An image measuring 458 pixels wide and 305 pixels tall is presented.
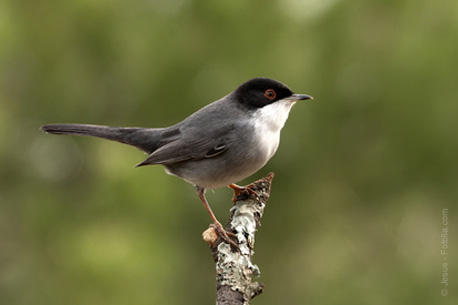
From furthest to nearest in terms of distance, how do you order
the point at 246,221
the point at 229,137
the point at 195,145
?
the point at 195,145 → the point at 229,137 → the point at 246,221

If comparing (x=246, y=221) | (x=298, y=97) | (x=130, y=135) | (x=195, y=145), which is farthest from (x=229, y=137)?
(x=130, y=135)

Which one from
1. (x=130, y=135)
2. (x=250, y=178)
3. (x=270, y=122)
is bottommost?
(x=250, y=178)

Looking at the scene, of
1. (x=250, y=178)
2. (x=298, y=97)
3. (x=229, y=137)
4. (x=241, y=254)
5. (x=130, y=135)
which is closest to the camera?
(x=241, y=254)

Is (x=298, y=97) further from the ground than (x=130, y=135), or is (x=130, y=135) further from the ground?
(x=298, y=97)

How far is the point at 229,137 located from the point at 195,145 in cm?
26

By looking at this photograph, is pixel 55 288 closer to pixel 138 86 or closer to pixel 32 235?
pixel 32 235

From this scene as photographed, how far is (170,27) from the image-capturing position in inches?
243

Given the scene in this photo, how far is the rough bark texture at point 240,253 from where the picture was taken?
103 inches

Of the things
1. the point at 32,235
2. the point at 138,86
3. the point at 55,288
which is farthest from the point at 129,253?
the point at 138,86

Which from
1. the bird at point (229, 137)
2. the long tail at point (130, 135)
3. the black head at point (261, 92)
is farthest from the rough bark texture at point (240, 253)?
the long tail at point (130, 135)

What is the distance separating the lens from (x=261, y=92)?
3691 mm

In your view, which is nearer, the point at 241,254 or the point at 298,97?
the point at 241,254

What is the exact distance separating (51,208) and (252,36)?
290 centimetres

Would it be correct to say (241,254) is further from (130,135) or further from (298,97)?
(130,135)
